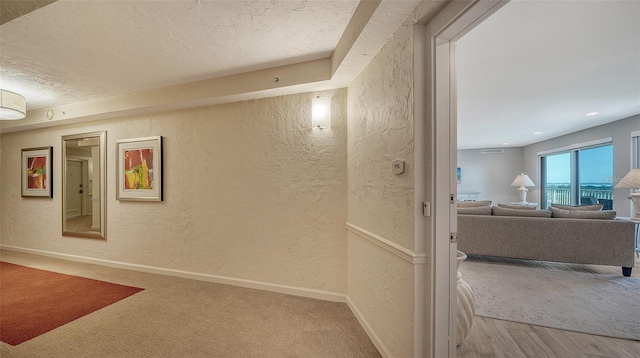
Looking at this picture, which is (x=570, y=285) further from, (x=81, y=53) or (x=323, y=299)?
(x=81, y=53)

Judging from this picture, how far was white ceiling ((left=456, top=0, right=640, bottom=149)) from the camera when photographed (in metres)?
1.88

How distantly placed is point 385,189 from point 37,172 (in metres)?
5.78

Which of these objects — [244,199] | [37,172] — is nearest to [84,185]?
[37,172]

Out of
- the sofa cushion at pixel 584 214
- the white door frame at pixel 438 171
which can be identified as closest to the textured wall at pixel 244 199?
the white door frame at pixel 438 171

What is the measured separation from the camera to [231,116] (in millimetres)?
3014

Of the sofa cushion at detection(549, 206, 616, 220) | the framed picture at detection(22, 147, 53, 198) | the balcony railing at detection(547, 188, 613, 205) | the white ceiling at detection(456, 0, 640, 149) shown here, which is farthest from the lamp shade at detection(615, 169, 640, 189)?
the framed picture at detection(22, 147, 53, 198)

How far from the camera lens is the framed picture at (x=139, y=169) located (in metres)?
3.34

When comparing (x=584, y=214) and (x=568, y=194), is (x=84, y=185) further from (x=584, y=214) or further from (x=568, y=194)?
(x=568, y=194)

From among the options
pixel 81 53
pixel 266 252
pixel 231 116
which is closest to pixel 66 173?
pixel 81 53

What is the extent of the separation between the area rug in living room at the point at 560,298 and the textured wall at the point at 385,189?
1.17 meters

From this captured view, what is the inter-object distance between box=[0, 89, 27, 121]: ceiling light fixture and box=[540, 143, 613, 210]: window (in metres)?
9.51

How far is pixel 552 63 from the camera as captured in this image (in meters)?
2.61

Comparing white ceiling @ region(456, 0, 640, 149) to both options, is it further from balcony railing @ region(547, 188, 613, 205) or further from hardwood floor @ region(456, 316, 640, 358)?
hardwood floor @ region(456, 316, 640, 358)

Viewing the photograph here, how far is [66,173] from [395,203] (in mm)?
5194
